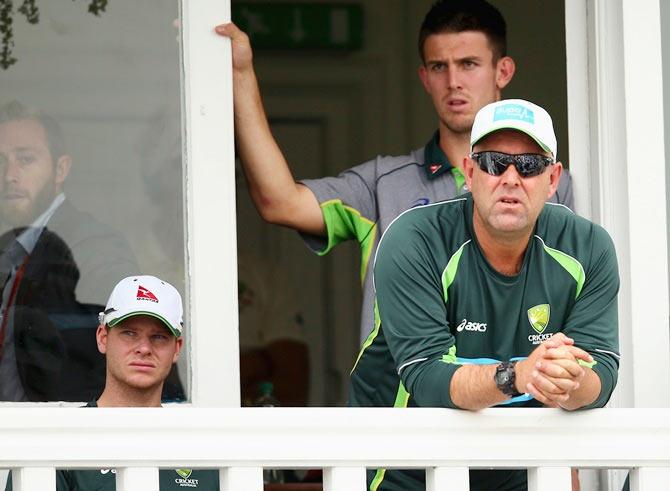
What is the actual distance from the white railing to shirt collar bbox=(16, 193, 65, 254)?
3.42ft

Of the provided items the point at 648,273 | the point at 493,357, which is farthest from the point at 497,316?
the point at 648,273

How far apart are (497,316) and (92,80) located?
4.38 ft

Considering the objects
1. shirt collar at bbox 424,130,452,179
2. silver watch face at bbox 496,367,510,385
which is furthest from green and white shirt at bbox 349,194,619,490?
shirt collar at bbox 424,130,452,179

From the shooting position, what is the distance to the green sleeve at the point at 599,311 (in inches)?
141

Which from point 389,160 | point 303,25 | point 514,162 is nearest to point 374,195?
point 389,160

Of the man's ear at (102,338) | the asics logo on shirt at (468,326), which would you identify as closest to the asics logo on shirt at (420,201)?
the asics logo on shirt at (468,326)

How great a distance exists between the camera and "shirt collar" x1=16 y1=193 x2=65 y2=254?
13.7ft

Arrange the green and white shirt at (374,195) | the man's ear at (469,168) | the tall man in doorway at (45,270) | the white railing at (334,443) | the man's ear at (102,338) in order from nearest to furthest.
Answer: the white railing at (334,443)
the man's ear at (469,168)
the man's ear at (102,338)
the tall man in doorway at (45,270)
the green and white shirt at (374,195)

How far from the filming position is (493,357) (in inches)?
145

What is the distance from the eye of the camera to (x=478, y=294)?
12.0 feet

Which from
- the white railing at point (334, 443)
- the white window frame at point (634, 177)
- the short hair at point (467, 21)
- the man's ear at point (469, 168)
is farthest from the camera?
the short hair at point (467, 21)

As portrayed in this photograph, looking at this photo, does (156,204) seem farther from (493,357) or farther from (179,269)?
(493,357)

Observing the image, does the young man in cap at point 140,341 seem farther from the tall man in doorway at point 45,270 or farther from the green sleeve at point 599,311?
the green sleeve at point 599,311

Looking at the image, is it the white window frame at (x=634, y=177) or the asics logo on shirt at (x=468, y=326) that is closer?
the asics logo on shirt at (x=468, y=326)
